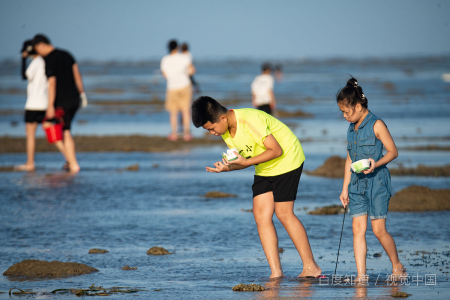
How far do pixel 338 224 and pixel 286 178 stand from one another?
6.86 feet

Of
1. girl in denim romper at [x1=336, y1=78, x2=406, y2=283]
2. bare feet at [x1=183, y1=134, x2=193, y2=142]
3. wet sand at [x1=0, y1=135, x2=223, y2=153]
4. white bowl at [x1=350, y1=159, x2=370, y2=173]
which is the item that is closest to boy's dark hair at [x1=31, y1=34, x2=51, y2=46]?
wet sand at [x1=0, y1=135, x2=223, y2=153]

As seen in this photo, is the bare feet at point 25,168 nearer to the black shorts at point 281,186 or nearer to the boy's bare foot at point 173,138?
the boy's bare foot at point 173,138

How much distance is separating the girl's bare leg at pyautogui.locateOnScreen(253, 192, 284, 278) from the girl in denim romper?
61 centimetres

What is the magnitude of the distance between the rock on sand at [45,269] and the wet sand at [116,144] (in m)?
7.74

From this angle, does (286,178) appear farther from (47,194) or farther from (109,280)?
(47,194)

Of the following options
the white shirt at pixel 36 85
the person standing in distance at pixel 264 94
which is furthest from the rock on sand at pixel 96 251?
the person standing in distance at pixel 264 94

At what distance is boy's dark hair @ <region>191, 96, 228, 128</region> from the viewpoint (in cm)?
448

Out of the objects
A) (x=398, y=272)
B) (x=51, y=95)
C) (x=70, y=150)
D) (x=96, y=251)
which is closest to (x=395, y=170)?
(x=70, y=150)

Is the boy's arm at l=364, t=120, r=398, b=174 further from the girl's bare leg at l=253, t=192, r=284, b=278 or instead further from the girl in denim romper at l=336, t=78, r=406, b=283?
the girl's bare leg at l=253, t=192, r=284, b=278

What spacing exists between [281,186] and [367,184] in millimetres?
665

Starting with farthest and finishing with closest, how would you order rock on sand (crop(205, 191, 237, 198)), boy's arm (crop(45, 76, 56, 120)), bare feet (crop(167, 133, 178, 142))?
bare feet (crop(167, 133, 178, 142)) → boy's arm (crop(45, 76, 56, 120)) → rock on sand (crop(205, 191, 237, 198))

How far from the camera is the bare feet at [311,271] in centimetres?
479

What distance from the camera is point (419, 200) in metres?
7.48

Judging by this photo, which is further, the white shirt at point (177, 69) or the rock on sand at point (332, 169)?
the white shirt at point (177, 69)
